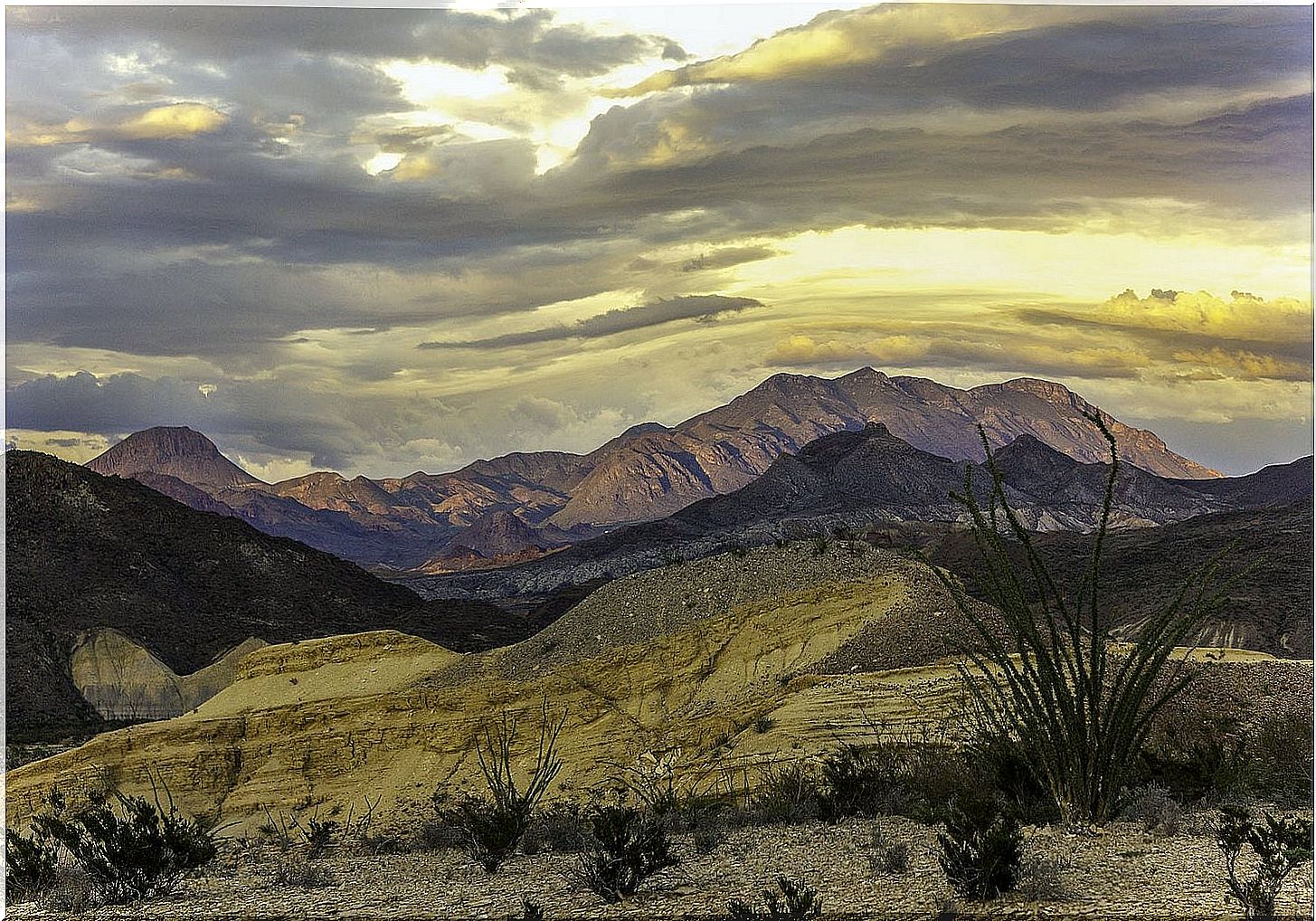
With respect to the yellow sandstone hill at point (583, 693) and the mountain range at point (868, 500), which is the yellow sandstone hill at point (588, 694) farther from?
the mountain range at point (868, 500)

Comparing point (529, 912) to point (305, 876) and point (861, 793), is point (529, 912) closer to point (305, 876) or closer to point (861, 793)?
point (305, 876)

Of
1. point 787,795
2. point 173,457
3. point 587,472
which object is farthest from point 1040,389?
point 173,457

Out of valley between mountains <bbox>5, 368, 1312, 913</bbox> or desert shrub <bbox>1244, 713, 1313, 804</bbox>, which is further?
valley between mountains <bbox>5, 368, 1312, 913</bbox>

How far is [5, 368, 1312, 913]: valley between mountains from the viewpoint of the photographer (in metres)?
15.4

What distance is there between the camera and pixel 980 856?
565cm

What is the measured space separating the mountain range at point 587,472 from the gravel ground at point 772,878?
2658 inches

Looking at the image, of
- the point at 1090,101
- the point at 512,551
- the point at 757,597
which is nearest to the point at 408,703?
the point at 757,597

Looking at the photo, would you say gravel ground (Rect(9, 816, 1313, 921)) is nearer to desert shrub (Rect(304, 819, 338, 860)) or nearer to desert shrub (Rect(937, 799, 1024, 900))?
desert shrub (Rect(937, 799, 1024, 900))

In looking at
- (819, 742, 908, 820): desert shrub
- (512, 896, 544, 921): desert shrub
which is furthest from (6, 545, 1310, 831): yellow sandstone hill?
(512, 896, 544, 921): desert shrub

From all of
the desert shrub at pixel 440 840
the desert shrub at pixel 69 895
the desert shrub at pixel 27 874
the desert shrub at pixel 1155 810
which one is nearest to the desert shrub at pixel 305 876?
the desert shrub at pixel 440 840

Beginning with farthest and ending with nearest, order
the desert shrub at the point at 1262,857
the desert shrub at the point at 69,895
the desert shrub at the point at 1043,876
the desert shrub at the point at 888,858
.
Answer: the desert shrub at the point at 69,895 < the desert shrub at the point at 888,858 < the desert shrub at the point at 1043,876 < the desert shrub at the point at 1262,857

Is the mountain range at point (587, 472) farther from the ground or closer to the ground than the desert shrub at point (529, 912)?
farther from the ground

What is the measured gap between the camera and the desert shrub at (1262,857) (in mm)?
5242

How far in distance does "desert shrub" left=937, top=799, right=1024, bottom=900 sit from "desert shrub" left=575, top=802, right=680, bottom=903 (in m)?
1.74
